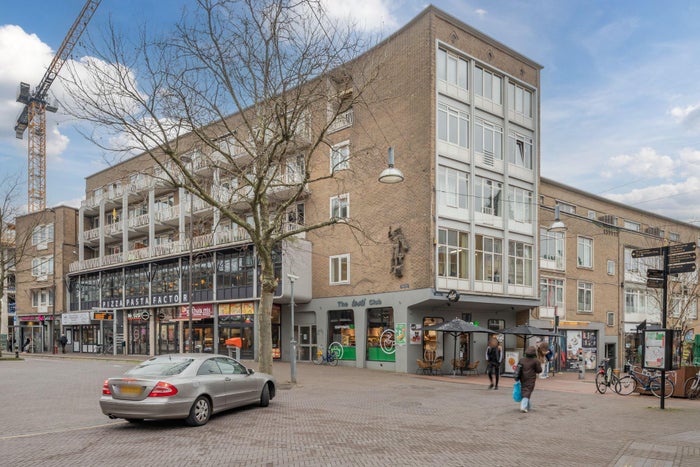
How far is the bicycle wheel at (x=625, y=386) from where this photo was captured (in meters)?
18.0

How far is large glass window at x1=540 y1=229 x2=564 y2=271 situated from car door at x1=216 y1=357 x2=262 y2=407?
24.3 metres

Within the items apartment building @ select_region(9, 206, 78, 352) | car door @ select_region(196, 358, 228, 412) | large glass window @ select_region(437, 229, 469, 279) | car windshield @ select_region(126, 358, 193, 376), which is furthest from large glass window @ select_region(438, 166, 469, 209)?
apartment building @ select_region(9, 206, 78, 352)

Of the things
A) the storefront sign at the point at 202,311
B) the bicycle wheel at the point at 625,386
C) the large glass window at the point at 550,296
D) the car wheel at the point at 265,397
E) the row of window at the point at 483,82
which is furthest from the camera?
the storefront sign at the point at 202,311

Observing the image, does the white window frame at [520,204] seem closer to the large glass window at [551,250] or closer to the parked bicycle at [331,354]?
A: the large glass window at [551,250]

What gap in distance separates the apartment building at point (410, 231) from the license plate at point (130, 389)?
11919mm

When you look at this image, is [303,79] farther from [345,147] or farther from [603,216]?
[603,216]

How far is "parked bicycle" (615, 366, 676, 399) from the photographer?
17.4 m

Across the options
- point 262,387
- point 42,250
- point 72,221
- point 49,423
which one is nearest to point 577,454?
point 262,387

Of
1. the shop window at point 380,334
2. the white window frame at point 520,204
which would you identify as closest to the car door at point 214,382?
the shop window at point 380,334

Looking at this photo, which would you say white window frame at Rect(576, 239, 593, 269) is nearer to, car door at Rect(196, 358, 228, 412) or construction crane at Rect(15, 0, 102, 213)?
car door at Rect(196, 358, 228, 412)

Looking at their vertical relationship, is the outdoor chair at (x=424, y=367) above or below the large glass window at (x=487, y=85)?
below

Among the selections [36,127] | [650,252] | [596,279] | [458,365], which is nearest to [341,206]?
[458,365]

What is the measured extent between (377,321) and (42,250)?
35.8 meters

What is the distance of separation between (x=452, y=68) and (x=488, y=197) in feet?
21.2
